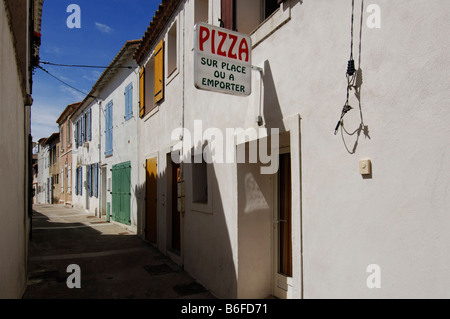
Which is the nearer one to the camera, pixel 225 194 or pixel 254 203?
pixel 254 203

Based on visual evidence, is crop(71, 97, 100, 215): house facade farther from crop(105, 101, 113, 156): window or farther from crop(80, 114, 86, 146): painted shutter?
crop(105, 101, 113, 156): window

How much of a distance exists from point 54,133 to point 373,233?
28538mm

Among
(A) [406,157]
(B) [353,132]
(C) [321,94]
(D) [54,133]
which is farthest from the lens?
(D) [54,133]

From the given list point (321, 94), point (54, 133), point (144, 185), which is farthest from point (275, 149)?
point (54, 133)

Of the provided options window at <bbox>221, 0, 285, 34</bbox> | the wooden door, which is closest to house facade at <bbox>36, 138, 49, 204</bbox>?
the wooden door

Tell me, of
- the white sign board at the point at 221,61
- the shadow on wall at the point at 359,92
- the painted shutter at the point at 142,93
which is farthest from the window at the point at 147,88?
the shadow on wall at the point at 359,92

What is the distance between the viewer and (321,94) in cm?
292

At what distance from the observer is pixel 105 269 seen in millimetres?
6480

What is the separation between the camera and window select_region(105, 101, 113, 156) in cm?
1329

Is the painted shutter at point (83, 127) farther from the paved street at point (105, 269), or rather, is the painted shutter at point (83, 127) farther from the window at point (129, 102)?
the paved street at point (105, 269)

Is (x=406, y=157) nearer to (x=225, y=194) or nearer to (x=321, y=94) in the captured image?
(x=321, y=94)

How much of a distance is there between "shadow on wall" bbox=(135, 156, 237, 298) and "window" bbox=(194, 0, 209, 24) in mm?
2787

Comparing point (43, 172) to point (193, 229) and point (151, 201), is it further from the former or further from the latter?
point (193, 229)

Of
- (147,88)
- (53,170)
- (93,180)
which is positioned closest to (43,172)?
(53,170)
